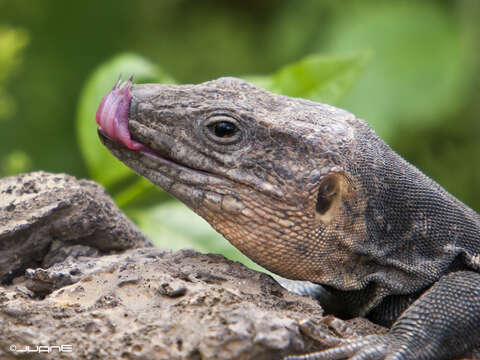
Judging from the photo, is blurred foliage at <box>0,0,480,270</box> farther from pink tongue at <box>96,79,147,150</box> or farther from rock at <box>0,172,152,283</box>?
pink tongue at <box>96,79,147,150</box>

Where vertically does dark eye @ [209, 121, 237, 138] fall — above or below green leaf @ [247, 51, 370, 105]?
below

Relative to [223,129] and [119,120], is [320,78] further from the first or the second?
[119,120]

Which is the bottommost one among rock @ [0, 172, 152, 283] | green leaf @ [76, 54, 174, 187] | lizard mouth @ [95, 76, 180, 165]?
rock @ [0, 172, 152, 283]

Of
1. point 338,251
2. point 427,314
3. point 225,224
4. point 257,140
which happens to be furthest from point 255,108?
point 427,314

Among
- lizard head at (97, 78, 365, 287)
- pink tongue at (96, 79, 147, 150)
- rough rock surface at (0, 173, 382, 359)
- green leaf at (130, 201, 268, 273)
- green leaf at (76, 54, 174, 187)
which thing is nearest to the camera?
rough rock surface at (0, 173, 382, 359)

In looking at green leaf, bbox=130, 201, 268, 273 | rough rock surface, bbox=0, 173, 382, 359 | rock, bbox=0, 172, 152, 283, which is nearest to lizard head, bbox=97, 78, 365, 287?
rough rock surface, bbox=0, 173, 382, 359

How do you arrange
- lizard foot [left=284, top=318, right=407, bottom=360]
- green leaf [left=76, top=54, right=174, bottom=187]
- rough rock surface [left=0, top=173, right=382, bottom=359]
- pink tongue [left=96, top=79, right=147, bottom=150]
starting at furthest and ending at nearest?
green leaf [left=76, top=54, right=174, bottom=187] < pink tongue [left=96, top=79, right=147, bottom=150] < lizard foot [left=284, top=318, right=407, bottom=360] < rough rock surface [left=0, top=173, right=382, bottom=359]

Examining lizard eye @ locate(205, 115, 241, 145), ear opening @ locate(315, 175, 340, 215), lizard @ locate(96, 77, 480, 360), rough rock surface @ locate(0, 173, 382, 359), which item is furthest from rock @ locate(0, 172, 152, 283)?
ear opening @ locate(315, 175, 340, 215)

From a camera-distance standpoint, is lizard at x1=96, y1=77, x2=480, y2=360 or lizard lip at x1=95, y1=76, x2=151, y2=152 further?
lizard lip at x1=95, y1=76, x2=151, y2=152
